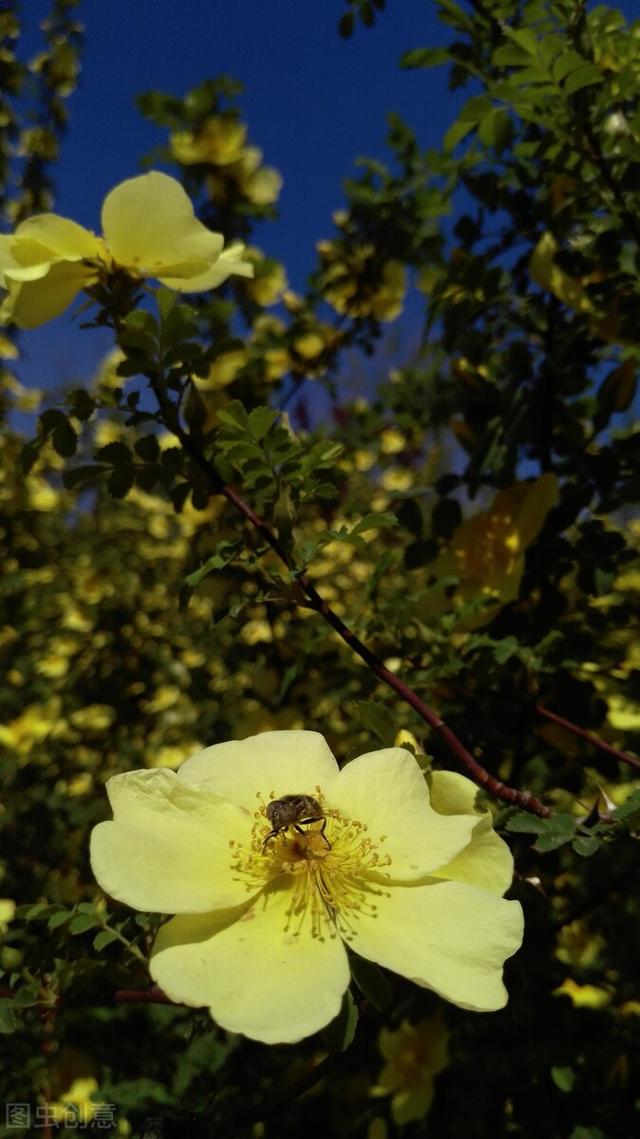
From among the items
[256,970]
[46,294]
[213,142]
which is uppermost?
[213,142]

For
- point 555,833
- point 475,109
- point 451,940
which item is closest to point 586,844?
point 555,833

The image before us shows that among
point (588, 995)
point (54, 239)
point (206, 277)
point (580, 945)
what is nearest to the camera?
point (54, 239)

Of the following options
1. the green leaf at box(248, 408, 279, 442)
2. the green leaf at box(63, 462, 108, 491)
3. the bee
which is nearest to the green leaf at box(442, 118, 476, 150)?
the green leaf at box(248, 408, 279, 442)

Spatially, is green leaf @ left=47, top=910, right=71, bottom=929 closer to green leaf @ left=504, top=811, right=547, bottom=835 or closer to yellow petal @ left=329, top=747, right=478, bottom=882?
yellow petal @ left=329, top=747, right=478, bottom=882

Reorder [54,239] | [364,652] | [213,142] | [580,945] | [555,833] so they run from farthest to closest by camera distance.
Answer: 1. [213,142]
2. [580,945]
3. [54,239]
4. [364,652]
5. [555,833]

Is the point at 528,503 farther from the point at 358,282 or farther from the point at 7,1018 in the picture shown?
the point at 358,282

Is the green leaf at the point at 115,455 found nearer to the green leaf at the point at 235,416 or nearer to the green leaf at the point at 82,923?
the green leaf at the point at 235,416

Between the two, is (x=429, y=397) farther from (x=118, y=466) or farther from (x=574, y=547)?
(x=118, y=466)
